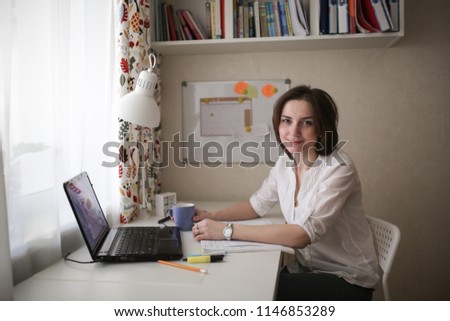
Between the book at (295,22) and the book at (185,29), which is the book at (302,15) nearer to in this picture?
the book at (295,22)

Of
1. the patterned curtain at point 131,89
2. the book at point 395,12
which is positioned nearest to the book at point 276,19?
the book at point 395,12

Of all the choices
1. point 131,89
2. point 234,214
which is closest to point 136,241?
point 234,214

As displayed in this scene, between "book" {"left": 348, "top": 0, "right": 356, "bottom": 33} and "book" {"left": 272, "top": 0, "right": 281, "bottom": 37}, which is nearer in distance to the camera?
"book" {"left": 348, "top": 0, "right": 356, "bottom": 33}

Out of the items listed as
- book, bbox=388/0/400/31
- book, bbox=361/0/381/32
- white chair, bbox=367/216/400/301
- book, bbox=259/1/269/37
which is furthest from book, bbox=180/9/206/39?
white chair, bbox=367/216/400/301

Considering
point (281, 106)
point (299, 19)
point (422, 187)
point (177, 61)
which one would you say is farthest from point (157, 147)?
point (422, 187)

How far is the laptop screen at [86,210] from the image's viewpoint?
121cm

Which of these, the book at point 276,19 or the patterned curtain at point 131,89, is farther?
the book at point 276,19

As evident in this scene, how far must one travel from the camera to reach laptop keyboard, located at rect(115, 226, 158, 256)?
1.31m

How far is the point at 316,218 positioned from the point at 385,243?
1.43 feet

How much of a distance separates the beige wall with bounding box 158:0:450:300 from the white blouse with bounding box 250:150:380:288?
0.86m

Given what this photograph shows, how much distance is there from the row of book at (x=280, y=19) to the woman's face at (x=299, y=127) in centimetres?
64

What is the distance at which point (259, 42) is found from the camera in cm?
214

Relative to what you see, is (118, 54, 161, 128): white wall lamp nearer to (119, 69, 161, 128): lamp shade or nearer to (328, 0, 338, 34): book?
(119, 69, 161, 128): lamp shade
